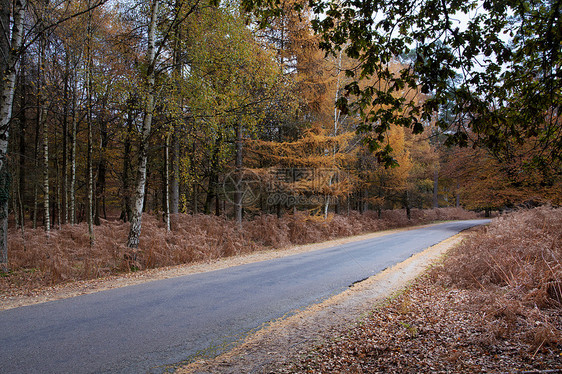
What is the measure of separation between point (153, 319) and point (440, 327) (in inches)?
170

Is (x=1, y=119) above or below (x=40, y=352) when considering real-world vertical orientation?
above

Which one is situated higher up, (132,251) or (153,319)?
(132,251)

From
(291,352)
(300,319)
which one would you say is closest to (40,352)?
(291,352)

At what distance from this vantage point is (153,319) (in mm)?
4656

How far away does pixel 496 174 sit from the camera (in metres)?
14.0

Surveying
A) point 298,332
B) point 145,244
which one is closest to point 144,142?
point 145,244

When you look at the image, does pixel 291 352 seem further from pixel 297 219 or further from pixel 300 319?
pixel 297 219

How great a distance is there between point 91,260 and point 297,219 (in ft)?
31.4
